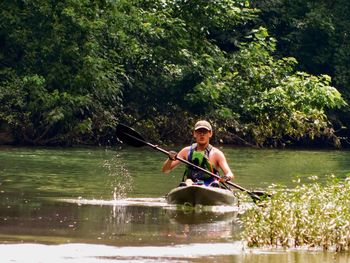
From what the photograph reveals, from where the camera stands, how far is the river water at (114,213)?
12.4 metres

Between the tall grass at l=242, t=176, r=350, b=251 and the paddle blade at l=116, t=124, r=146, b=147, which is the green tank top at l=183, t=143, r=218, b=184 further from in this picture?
the tall grass at l=242, t=176, r=350, b=251

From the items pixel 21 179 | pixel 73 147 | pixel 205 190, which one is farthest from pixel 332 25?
pixel 205 190

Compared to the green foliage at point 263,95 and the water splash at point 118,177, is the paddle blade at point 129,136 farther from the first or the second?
the green foliage at point 263,95

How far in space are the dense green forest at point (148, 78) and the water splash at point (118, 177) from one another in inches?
171

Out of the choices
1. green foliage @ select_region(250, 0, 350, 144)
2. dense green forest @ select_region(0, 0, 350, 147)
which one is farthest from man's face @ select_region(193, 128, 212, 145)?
green foliage @ select_region(250, 0, 350, 144)

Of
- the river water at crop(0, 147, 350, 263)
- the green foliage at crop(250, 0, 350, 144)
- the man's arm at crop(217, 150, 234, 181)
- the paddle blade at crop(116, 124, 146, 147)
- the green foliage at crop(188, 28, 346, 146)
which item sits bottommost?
the river water at crop(0, 147, 350, 263)

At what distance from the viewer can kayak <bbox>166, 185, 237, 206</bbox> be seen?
59.1ft

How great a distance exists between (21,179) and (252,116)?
705 inches

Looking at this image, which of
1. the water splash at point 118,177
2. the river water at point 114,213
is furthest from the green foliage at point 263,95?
the water splash at point 118,177

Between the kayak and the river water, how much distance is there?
0.14 meters

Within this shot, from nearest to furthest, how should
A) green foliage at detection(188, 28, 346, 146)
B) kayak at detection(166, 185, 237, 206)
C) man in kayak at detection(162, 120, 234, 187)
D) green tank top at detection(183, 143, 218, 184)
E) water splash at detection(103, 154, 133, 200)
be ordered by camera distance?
kayak at detection(166, 185, 237, 206) < man in kayak at detection(162, 120, 234, 187) < green tank top at detection(183, 143, 218, 184) < water splash at detection(103, 154, 133, 200) < green foliage at detection(188, 28, 346, 146)

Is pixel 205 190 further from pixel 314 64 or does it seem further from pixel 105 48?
pixel 314 64

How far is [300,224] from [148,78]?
2704 cm

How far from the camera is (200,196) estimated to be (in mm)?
18125
